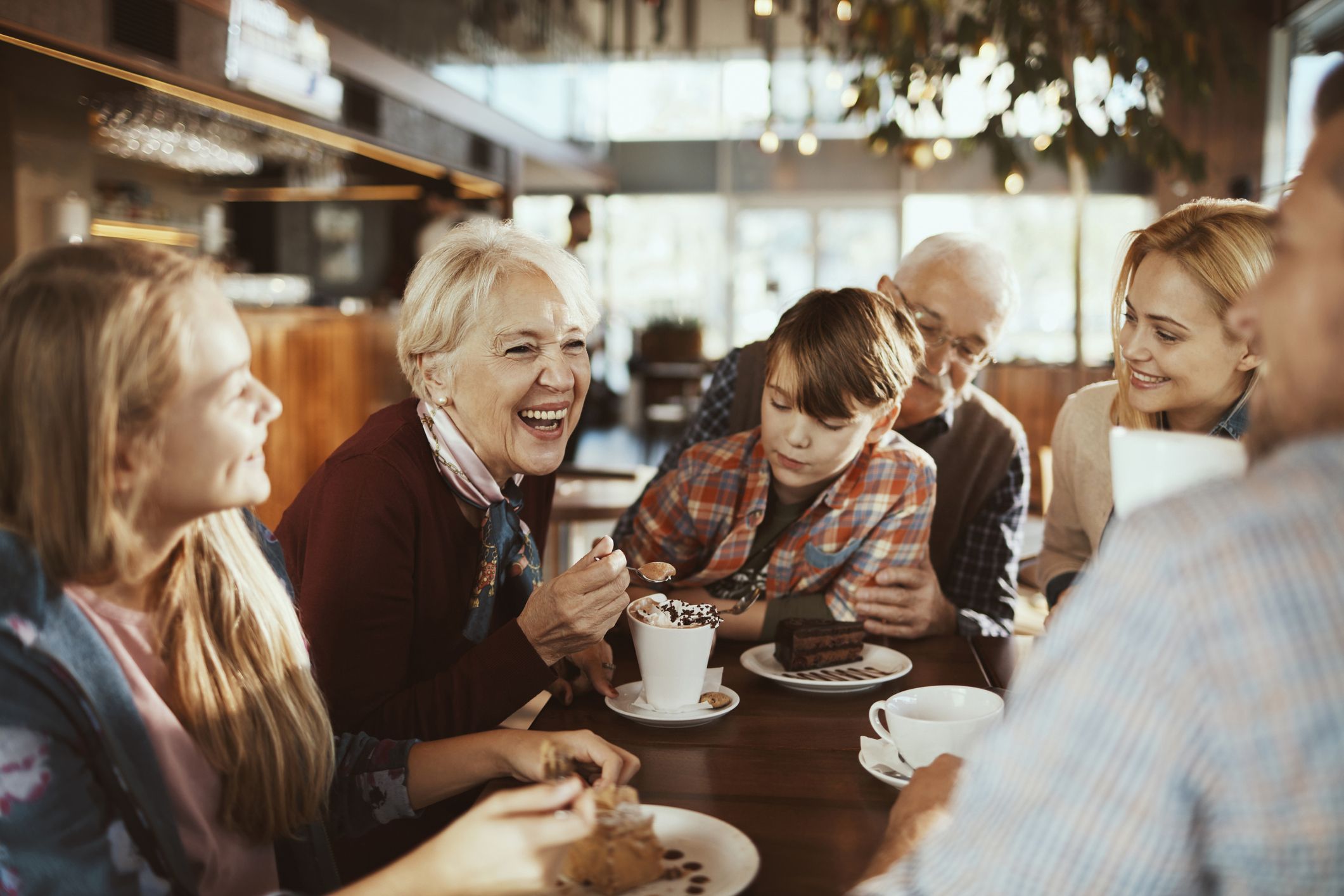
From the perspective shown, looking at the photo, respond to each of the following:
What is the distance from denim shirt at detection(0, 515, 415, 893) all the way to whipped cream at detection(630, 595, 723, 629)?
638 millimetres

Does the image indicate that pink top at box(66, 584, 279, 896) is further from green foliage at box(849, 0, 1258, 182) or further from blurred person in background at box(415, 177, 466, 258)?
blurred person in background at box(415, 177, 466, 258)

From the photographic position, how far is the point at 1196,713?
58 cm

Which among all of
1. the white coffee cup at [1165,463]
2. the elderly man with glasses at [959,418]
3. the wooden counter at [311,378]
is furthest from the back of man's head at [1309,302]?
the wooden counter at [311,378]

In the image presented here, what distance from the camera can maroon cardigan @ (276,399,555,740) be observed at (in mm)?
1439

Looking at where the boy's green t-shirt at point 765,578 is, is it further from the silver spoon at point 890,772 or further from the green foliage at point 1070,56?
the green foliage at point 1070,56

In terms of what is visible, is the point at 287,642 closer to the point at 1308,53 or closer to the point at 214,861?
the point at 214,861

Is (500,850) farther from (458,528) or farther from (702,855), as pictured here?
(458,528)

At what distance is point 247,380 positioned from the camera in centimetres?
105

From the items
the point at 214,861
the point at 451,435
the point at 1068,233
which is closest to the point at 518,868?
the point at 214,861

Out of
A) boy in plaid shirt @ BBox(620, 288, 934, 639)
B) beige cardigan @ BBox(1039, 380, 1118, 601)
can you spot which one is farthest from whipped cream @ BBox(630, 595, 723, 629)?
beige cardigan @ BBox(1039, 380, 1118, 601)

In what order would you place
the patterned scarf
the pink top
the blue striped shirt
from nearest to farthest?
1. the blue striped shirt
2. the pink top
3. the patterned scarf

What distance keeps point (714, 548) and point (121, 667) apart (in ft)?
4.22

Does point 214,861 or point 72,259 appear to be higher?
point 72,259

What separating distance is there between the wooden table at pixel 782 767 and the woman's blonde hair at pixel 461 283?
61 cm
